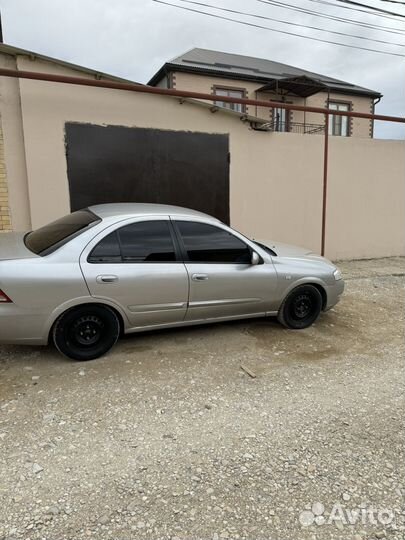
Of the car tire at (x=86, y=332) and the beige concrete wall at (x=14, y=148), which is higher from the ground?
the beige concrete wall at (x=14, y=148)

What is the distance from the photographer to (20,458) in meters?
2.47

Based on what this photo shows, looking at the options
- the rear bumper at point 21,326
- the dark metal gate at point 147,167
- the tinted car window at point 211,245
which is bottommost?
the rear bumper at point 21,326

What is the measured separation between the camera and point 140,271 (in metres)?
3.78

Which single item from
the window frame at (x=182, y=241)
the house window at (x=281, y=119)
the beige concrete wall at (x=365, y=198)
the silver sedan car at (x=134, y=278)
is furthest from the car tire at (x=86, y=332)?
the house window at (x=281, y=119)

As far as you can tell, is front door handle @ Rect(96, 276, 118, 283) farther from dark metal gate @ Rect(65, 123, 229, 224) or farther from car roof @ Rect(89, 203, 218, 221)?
dark metal gate @ Rect(65, 123, 229, 224)

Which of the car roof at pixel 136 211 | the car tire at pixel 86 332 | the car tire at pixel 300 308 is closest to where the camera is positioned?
the car tire at pixel 86 332

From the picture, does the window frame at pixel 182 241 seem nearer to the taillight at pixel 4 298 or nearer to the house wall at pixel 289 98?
the taillight at pixel 4 298

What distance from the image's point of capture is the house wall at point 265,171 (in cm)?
619

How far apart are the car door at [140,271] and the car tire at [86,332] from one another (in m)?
0.16

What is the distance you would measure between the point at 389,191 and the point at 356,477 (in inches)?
343

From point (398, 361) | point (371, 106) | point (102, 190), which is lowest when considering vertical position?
point (398, 361)

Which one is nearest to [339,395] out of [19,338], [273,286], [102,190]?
[273,286]

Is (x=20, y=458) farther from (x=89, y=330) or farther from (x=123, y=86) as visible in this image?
(x=123, y=86)

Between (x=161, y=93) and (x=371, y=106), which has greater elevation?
(x=371, y=106)
